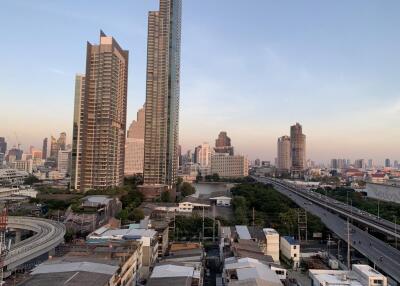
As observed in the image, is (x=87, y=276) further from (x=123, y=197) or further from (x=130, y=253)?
(x=123, y=197)

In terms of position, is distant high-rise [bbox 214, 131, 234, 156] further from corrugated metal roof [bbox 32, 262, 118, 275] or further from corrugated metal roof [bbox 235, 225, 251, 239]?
corrugated metal roof [bbox 32, 262, 118, 275]

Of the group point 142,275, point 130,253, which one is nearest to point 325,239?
point 142,275

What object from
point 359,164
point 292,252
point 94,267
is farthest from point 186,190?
point 359,164

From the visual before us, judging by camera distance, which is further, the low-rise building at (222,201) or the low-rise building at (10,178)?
the low-rise building at (10,178)

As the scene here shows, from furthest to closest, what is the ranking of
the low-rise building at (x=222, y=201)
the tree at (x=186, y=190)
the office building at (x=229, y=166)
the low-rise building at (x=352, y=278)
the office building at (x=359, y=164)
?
the office building at (x=359, y=164) < the office building at (x=229, y=166) < the tree at (x=186, y=190) < the low-rise building at (x=222, y=201) < the low-rise building at (x=352, y=278)

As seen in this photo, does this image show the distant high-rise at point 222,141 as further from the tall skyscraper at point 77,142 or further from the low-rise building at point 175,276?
the low-rise building at point 175,276

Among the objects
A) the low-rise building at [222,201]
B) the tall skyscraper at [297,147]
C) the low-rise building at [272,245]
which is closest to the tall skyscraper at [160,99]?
the low-rise building at [222,201]

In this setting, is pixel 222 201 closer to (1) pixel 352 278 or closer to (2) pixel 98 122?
(2) pixel 98 122

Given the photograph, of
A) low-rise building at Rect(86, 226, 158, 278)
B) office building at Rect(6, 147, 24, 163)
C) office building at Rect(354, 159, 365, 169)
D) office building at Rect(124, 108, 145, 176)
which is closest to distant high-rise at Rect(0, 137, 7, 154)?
office building at Rect(6, 147, 24, 163)
